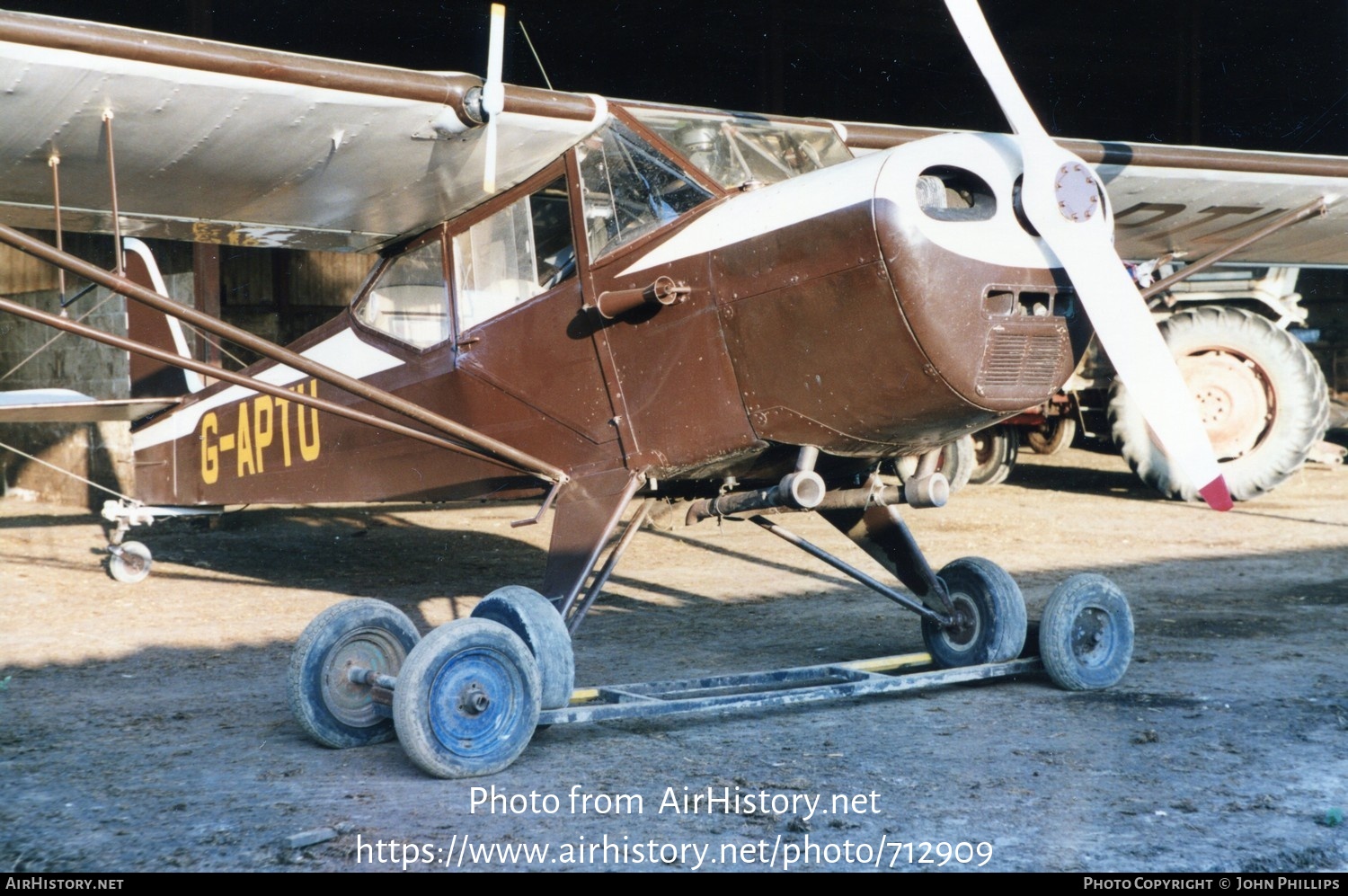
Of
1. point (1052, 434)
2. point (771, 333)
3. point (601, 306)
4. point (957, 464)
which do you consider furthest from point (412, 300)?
point (1052, 434)

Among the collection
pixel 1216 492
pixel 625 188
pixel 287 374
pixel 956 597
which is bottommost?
pixel 956 597

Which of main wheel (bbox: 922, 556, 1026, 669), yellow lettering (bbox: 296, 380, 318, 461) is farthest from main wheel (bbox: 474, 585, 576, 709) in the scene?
yellow lettering (bbox: 296, 380, 318, 461)

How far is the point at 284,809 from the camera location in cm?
334

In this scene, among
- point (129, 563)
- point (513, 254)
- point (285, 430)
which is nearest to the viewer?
point (513, 254)

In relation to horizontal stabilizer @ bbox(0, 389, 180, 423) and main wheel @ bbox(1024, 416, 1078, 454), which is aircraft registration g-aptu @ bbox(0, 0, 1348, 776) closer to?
horizontal stabilizer @ bbox(0, 389, 180, 423)

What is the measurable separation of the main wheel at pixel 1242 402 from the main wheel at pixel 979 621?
598 centimetres

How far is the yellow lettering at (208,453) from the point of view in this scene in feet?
24.4

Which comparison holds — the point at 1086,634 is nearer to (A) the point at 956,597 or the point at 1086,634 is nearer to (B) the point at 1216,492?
(A) the point at 956,597

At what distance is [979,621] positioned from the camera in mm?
4953

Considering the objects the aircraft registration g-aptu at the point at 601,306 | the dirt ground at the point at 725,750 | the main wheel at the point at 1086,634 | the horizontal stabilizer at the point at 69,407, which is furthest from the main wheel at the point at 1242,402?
the horizontal stabilizer at the point at 69,407

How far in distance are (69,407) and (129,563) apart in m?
1.28

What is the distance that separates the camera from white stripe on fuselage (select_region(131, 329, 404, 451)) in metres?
6.12

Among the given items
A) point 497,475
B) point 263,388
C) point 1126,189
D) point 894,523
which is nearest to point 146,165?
point 263,388
